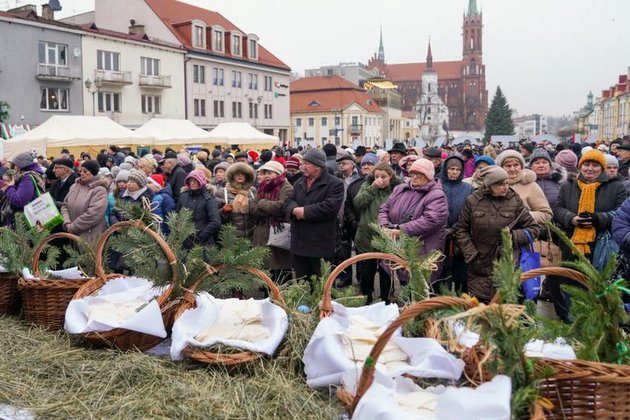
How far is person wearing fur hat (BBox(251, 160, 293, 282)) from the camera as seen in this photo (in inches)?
261

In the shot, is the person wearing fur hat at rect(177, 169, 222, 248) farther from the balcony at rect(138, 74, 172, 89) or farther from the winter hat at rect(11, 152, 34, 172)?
the balcony at rect(138, 74, 172, 89)

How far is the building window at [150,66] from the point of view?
40672 mm

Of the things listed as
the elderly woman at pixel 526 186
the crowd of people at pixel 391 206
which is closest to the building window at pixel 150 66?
the crowd of people at pixel 391 206

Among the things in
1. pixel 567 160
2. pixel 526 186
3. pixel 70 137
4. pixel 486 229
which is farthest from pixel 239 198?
pixel 70 137

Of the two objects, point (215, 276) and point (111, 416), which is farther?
point (215, 276)

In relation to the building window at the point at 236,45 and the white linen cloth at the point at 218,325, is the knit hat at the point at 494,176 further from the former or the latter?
the building window at the point at 236,45

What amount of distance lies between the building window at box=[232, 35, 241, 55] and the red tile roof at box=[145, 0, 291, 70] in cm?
73

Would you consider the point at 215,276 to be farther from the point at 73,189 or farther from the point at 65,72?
the point at 65,72

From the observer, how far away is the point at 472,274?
5621mm

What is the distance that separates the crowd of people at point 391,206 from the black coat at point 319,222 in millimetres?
10

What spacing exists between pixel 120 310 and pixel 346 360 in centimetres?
160

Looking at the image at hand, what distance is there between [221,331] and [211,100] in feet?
150

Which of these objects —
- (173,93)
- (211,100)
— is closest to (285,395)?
(173,93)

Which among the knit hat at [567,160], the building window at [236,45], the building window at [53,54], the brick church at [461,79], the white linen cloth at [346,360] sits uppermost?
the brick church at [461,79]
